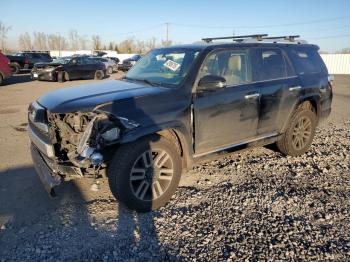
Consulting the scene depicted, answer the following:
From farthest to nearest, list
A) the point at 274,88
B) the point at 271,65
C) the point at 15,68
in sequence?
the point at 15,68 → the point at 271,65 → the point at 274,88

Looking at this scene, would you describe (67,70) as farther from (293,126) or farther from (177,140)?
(177,140)

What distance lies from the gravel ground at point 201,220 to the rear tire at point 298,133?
0.57 m

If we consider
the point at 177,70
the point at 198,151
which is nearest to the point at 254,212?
the point at 198,151

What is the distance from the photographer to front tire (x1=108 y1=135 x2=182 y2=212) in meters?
3.42

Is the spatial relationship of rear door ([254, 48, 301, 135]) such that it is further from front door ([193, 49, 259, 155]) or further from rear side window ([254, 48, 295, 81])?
front door ([193, 49, 259, 155])

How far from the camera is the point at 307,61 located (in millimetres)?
5664

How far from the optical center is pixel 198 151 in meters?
4.15

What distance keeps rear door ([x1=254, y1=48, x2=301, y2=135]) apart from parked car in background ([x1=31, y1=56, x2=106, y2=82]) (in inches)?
646

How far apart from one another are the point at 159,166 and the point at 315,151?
3.71 m

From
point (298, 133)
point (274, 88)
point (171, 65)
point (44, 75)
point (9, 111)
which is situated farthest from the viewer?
point (44, 75)

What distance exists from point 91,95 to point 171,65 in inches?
49.8

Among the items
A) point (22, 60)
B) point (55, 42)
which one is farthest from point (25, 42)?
point (22, 60)

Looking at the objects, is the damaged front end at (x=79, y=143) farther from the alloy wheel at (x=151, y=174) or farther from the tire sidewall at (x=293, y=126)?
the tire sidewall at (x=293, y=126)

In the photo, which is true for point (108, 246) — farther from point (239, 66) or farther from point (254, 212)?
point (239, 66)
